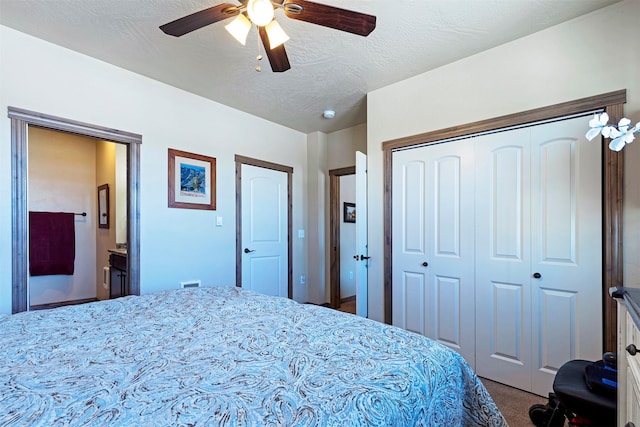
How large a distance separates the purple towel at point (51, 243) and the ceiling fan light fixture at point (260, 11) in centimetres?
411

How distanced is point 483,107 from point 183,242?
296 centimetres

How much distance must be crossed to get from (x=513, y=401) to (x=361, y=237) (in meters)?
1.66

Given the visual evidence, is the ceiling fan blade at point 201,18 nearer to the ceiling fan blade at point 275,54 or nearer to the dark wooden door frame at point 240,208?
the ceiling fan blade at point 275,54

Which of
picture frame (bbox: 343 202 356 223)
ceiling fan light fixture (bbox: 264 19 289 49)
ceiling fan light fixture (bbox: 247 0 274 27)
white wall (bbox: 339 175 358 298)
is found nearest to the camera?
ceiling fan light fixture (bbox: 247 0 274 27)

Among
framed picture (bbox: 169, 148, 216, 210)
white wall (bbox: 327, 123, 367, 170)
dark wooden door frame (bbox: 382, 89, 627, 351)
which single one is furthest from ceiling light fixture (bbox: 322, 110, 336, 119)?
dark wooden door frame (bbox: 382, 89, 627, 351)

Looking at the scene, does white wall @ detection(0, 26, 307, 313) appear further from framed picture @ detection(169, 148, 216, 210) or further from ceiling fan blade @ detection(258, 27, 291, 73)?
ceiling fan blade @ detection(258, 27, 291, 73)

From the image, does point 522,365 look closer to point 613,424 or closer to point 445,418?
point 613,424

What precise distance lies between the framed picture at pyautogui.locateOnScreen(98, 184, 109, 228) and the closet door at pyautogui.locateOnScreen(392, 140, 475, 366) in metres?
3.77

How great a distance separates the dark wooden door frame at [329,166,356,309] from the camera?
447cm

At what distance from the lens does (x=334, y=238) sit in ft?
14.7

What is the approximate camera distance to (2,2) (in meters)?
1.93

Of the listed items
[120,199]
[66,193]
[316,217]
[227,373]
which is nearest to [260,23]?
[227,373]

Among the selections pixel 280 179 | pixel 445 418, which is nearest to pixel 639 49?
pixel 445 418

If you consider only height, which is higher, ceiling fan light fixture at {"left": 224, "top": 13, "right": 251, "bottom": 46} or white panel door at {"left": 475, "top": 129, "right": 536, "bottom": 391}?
ceiling fan light fixture at {"left": 224, "top": 13, "right": 251, "bottom": 46}
